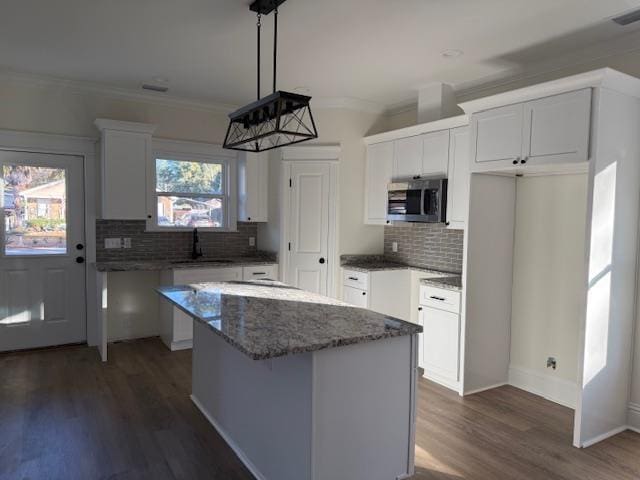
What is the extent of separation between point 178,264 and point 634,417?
4015mm

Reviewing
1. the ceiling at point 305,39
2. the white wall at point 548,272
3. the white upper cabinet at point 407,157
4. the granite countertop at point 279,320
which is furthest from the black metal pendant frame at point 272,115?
the white wall at point 548,272

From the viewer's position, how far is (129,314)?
16.2 ft

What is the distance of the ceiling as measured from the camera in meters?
2.80

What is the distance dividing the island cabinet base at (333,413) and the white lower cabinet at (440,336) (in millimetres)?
1473

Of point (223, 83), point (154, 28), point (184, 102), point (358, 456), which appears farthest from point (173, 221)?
point (358, 456)

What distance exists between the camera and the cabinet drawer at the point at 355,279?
4609 mm

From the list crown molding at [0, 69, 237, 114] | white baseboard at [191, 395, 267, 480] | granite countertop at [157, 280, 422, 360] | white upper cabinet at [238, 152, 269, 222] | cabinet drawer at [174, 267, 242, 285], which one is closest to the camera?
granite countertop at [157, 280, 422, 360]

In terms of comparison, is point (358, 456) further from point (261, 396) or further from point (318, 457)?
point (261, 396)

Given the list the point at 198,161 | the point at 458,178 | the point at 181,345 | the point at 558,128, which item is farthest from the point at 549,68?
the point at 181,345

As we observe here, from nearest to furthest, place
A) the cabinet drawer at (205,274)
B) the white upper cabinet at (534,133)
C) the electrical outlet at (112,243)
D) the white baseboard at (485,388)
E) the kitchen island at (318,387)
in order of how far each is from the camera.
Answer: the kitchen island at (318,387), the white upper cabinet at (534,133), the white baseboard at (485,388), the cabinet drawer at (205,274), the electrical outlet at (112,243)

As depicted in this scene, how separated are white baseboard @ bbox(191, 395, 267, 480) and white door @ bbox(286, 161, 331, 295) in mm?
1947

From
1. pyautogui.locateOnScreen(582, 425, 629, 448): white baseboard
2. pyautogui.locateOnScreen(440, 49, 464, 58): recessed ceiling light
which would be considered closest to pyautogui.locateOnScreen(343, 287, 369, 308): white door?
pyautogui.locateOnScreen(582, 425, 629, 448): white baseboard

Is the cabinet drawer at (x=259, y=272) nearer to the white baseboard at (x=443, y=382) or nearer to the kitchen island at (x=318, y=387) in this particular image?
the white baseboard at (x=443, y=382)

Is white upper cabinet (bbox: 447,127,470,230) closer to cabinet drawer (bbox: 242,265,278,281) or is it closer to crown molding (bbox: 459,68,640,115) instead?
crown molding (bbox: 459,68,640,115)
